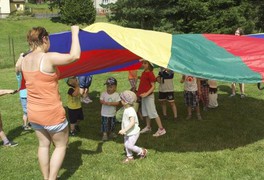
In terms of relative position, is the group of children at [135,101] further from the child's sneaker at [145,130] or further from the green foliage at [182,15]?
the green foliage at [182,15]

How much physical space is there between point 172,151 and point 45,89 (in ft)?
8.84

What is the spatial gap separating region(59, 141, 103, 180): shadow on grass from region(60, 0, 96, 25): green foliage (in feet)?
131

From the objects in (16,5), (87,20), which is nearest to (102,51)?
(87,20)

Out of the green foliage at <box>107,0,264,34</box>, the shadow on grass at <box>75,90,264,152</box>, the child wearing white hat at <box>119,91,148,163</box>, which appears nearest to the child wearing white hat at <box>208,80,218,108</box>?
the shadow on grass at <box>75,90,264,152</box>

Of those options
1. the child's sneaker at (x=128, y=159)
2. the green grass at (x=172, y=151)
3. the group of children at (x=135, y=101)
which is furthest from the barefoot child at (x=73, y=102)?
the child's sneaker at (x=128, y=159)

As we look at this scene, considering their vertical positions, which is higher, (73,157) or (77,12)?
(77,12)

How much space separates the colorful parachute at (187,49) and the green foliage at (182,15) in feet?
45.7

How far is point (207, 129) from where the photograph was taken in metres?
7.20

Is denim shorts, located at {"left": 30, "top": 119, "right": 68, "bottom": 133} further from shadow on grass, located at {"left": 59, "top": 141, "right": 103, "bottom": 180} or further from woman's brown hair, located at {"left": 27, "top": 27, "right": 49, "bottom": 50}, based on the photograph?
shadow on grass, located at {"left": 59, "top": 141, "right": 103, "bottom": 180}

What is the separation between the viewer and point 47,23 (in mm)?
46000

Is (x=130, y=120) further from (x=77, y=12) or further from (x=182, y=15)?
(x=77, y=12)

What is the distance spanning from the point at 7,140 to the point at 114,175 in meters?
2.26

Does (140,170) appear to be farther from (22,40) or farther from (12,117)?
(22,40)

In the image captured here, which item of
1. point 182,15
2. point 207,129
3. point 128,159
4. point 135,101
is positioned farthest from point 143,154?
point 182,15
